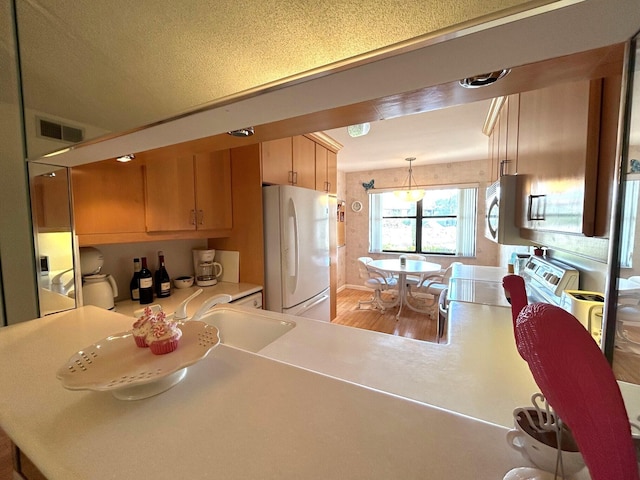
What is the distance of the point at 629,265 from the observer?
0.43 metres

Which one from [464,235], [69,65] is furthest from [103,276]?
[464,235]

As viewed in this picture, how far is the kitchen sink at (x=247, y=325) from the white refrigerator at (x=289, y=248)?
2.03 ft

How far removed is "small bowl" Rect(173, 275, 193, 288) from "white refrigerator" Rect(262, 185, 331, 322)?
66 cm

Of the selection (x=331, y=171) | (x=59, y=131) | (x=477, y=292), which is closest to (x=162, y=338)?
(x=59, y=131)

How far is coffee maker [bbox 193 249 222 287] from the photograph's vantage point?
89.3 inches

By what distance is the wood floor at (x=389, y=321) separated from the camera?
3.37 m

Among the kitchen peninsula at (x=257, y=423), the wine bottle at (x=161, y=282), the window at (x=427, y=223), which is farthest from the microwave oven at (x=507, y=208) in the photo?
the window at (x=427, y=223)

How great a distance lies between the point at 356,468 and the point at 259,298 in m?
1.88

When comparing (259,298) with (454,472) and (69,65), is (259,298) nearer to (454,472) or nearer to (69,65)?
(69,65)

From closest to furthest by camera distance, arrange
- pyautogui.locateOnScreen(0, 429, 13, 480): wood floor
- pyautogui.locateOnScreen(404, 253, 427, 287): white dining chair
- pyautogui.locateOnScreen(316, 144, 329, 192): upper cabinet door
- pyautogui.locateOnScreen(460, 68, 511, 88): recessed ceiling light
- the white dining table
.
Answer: pyautogui.locateOnScreen(460, 68, 511, 88): recessed ceiling light < pyautogui.locateOnScreen(0, 429, 13, 480): wood floor < pyautogui.locateOnScreen(316, 144, 329, 192): upper cabinet door < the white dining table < pyautogui.locateOnScreen(404, 253, 427, 287): white dining chair

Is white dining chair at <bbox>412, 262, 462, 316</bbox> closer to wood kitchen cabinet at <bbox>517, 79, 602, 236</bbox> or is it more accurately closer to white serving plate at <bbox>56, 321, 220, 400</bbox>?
wood kitchen cabinet at <bbox>517, 79, 602, 236</bbox>

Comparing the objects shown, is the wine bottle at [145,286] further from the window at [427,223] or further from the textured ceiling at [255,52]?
the window at [427,223]

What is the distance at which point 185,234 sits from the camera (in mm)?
1960

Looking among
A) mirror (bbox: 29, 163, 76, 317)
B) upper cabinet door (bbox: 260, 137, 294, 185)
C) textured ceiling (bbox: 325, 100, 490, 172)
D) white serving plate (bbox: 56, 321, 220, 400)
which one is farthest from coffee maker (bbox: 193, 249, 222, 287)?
textured ceiling (bbox: 325, 100, 490, 172)
